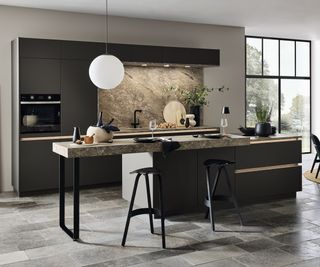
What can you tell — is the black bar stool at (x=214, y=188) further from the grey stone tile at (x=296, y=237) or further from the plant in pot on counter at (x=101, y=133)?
the plant in pot on counter at (x=101, y=133)

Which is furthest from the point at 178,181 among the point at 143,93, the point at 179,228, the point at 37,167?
the point at 143,93

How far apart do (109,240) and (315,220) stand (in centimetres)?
234

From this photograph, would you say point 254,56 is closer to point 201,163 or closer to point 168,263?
point 201,163

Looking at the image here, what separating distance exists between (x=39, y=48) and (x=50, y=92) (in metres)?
0.64

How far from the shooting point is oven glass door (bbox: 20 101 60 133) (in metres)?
6.16

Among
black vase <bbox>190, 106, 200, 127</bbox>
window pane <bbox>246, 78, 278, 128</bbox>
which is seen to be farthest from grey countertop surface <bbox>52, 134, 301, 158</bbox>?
window pane <bbox>246, 78, 278, 128</bbox>

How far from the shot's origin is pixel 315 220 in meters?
4.89

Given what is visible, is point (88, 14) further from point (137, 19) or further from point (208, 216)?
point (208, 216)

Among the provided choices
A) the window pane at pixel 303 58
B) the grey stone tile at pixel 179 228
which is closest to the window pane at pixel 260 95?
the window pane at pixel 303 58

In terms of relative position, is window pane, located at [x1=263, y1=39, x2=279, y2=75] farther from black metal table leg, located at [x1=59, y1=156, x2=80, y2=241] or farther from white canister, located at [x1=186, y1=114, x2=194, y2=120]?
black metal table leg, located at [x1=59, y1=156, x2=80, y2=241]

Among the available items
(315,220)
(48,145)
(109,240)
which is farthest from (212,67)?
(109,240)

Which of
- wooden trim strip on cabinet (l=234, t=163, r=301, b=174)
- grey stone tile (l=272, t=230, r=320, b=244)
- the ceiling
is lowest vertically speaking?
grey stone tile (l=272, t=230, r=320, b=244)

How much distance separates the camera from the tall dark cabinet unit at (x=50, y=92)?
615 centimetres

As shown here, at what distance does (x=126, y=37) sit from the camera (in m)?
7.42
